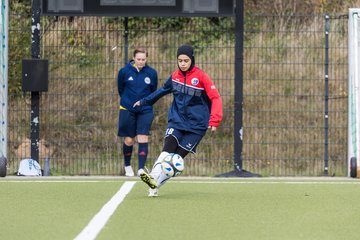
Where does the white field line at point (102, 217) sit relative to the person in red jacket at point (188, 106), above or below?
below

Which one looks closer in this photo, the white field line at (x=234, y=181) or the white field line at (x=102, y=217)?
the white field line at (x=102, y=217)

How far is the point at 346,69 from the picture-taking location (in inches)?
671

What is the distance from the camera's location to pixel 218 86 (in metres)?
→ 17.1

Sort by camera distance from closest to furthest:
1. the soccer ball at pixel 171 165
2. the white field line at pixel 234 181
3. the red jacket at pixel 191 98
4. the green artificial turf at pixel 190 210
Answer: the green artificial turf at pixel 190 210 → the soccer ball at pixel 171 165 → the red jacket at pixel 191 98 → the white field line at pixel 234 181

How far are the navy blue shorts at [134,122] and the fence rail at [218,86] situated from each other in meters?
0.82

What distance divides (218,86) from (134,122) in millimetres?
1600

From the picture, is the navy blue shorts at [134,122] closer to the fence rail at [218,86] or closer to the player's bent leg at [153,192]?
the fence rail at [218,86]

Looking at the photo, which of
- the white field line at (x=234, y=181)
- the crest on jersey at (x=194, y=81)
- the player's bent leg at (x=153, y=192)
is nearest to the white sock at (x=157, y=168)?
the player's bent leg at (x=153, y=192)

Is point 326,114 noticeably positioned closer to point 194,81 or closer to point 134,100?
point 134,100

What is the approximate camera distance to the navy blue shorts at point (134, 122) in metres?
16.3

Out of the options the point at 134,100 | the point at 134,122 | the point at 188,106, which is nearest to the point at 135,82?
the point at 134,100

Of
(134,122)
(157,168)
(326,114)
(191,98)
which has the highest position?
(191,98)

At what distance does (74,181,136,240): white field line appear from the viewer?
28.7 ft

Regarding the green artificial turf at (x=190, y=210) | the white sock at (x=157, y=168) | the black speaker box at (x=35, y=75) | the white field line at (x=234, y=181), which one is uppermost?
the black speaker box at (x=35, y=75)
